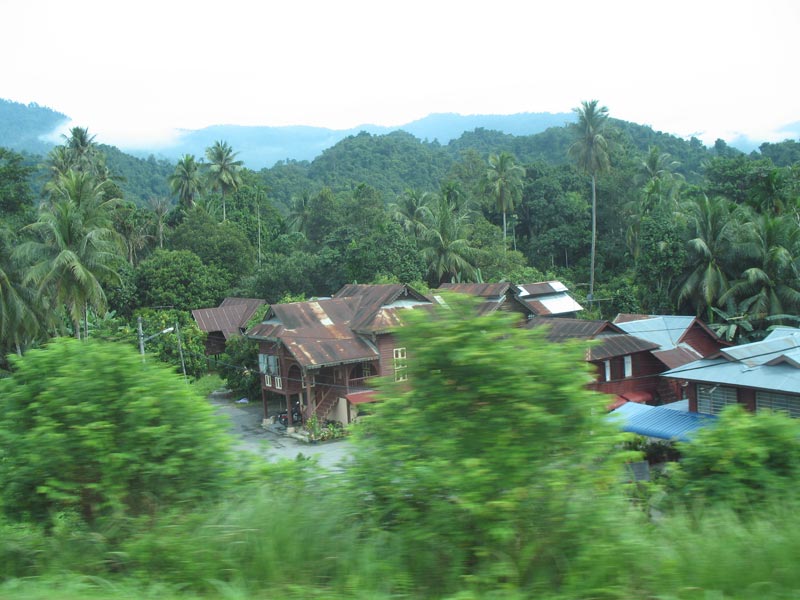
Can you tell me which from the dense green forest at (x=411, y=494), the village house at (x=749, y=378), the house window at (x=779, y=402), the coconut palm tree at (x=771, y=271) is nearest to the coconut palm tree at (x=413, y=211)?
the coconut palm tree at (x=771, y=271)

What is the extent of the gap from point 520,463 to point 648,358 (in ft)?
81.8

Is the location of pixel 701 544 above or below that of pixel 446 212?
below

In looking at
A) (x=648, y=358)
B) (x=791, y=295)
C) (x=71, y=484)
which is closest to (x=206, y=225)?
(x=648, y=358)

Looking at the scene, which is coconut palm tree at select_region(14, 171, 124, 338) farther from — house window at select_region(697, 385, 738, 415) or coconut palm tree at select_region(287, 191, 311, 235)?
coconut palm tree at select_region(287, 191, 311, 235)

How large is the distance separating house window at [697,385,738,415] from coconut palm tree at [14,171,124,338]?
74.8 feet

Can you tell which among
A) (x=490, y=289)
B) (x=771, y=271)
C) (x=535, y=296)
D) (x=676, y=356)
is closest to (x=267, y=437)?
(x=490, y=289)

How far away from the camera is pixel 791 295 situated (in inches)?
1282

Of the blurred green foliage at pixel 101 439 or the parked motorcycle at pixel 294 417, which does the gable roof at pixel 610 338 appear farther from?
the blurred green foliage at pixel 101 439

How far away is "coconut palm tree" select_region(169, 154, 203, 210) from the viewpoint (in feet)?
199

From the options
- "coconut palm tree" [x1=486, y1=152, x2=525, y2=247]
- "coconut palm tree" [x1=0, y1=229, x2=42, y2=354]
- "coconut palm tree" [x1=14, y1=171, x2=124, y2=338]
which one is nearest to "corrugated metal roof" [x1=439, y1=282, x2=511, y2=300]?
"coconut palm tree" [x1=14, y1=171, x2=124, y2=338]

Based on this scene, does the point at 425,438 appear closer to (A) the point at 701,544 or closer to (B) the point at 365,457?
(B) the point at 365,457

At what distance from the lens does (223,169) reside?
2329 inches

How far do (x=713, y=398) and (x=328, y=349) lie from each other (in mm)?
14776

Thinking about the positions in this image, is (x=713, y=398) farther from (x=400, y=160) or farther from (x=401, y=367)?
(x=400, y=160)
